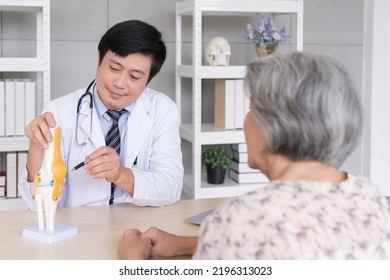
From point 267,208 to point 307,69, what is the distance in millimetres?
273

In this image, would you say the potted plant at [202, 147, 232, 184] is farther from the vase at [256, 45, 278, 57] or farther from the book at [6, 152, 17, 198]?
the book at [6, 152, 17, 198]

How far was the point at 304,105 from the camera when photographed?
1.13 metres

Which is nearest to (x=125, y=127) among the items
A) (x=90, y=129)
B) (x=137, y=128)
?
(x=137, y=128)

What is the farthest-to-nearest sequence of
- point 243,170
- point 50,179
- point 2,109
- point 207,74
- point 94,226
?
point 243,170 → point 207,74 → point 2,109 → point 94,226 → point 50,179

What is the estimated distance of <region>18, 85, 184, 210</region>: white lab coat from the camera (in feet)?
6.94

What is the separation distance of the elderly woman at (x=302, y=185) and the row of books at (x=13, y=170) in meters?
2.18

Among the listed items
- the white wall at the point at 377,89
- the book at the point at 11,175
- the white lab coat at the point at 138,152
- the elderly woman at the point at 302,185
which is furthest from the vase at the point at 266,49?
the elderly woman at the point at 302,185

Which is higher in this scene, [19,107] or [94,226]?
[19,107]

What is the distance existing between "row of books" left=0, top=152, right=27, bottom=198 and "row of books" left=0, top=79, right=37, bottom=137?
12 cm

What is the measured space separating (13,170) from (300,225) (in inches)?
94.0

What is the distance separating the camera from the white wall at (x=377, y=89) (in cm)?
395

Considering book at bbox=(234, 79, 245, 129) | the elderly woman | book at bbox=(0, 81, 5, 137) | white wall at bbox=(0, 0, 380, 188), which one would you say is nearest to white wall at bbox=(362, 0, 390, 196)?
white wall at bbox=(0, 0, 380, 188)

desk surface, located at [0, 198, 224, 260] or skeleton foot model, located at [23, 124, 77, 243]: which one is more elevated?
skeleton foot model, located at [23, 124, 77, 243]

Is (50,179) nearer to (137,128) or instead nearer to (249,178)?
(137,128)
